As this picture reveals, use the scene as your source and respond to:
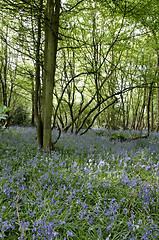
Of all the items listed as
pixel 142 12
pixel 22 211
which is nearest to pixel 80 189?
pixel 22 211

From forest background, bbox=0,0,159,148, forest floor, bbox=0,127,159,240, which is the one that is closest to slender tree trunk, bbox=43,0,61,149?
forest background, bbox=0,0,159,148

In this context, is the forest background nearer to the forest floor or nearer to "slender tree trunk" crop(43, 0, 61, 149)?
"slender tree trunk" crop(43, 0, 61, 149)

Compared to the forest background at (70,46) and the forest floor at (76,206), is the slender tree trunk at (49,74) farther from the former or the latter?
the forest floor at (76,206)

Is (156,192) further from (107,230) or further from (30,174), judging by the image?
(30,174)

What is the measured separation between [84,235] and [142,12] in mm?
5964

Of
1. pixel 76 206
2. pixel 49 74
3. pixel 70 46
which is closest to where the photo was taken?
pixel 76 206

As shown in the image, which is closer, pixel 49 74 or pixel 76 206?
pixel 76 206

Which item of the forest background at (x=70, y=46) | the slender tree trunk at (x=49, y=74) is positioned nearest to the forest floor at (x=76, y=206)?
the slender tree trunk at (x=49, y=74)

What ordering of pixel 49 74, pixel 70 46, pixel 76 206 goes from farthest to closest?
pixel 70 46, pixel 49 74, pixel 76 206

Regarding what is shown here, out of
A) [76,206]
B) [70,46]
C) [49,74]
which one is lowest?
[76,206]

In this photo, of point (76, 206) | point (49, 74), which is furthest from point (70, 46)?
point (76, 206)

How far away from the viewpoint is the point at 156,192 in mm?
2812

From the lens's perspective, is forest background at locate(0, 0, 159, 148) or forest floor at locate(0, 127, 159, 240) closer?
forest floor at locate(0, 127, 159, 240)

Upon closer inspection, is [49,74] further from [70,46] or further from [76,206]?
[70,46]
